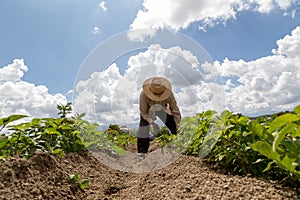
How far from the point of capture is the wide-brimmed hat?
4.01m

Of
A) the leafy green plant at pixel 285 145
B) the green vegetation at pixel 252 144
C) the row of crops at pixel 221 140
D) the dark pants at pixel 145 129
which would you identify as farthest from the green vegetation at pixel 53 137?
the leafy green plant at pixel 285 145

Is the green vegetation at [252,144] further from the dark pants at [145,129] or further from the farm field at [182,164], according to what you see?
the dark pants at [145,129]

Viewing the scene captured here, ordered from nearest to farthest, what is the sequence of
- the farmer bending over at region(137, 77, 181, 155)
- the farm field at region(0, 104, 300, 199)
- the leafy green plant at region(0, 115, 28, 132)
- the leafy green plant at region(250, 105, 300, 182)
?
the leafy green plant at region(250, 105, 300, 182) → the farm field at region(0, 104, 300, 199) → the leafy green plant at region(0, 115, 28, 132) → the farmer bending over at region(137, 77, 181, 155)

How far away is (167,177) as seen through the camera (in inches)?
101

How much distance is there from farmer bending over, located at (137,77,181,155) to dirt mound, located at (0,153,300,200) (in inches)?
65.7

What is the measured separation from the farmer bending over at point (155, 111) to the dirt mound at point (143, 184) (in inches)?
65.7

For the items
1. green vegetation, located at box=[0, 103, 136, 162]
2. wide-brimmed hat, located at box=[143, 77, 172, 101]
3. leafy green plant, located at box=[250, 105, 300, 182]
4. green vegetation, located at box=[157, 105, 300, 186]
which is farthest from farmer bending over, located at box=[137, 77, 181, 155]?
leafy green plant, located at box=[250, 105, 300, 182]

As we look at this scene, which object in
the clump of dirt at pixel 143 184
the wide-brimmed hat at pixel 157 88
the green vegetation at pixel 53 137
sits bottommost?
the clump of dirt at pixel 143 184

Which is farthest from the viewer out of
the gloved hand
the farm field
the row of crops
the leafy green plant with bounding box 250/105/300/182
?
the gloved hand

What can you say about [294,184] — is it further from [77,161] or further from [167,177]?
[77,161]

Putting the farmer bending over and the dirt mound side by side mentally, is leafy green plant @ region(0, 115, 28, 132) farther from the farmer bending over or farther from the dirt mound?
the farmer bending over

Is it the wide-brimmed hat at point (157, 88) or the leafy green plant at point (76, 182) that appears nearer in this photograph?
the leafy green plant at point (76, 182)

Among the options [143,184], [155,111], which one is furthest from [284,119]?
[155,111]

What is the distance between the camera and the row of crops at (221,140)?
152 cm
